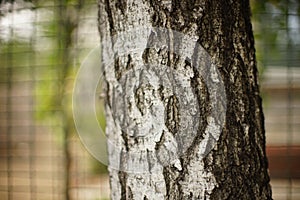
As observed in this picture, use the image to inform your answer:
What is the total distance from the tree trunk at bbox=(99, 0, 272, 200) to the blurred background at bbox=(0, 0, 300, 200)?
83cm

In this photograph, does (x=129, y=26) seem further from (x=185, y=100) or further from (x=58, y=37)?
(x=58, y=37)

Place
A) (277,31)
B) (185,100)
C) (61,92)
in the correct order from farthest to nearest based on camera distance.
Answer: (61,92)
(277,31)
(185,100)

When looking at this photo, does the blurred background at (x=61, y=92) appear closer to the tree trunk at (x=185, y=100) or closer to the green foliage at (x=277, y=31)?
the green foliage at (x=277, y=31)

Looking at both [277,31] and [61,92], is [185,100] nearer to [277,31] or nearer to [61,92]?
[277,31]

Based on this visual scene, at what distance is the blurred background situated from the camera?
5.58ft

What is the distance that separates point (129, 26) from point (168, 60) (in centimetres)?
9

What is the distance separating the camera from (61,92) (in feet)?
6.13

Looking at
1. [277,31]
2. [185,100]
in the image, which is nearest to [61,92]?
[277,31]

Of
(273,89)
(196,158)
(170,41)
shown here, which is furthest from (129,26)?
(273,89)

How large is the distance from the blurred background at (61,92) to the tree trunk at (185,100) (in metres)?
0.83

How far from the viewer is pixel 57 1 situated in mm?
1725

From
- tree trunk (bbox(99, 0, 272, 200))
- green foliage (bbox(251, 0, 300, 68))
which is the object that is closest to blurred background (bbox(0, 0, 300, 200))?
green foliage (bbox(251, 0, 300, 68))

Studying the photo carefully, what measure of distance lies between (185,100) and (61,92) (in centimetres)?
110

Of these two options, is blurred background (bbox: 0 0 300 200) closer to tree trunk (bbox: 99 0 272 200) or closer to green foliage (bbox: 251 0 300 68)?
green foliage (bbox: 251 0 300 68)
